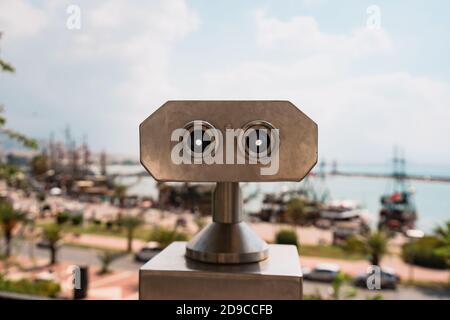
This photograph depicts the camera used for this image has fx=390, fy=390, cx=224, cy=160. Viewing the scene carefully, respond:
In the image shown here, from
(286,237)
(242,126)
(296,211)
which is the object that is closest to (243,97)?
(242,126)

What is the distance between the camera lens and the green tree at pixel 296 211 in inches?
222

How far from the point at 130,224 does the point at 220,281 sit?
5.65m

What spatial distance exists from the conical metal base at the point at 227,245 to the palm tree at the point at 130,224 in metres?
5.41

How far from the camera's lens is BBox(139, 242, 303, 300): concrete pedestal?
677 millimetres

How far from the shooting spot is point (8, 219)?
4398mm

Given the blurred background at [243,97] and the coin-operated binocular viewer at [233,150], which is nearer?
the coin-operated binocular viewer at [233,150]

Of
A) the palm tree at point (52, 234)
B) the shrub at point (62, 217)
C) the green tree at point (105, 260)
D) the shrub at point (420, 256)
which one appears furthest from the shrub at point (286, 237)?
the shrub at point (62, 217)

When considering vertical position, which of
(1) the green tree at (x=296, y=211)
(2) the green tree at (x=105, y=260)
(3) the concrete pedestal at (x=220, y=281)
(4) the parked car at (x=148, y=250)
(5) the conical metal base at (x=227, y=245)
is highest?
(5) the conical metal base at (x=227, y=245)

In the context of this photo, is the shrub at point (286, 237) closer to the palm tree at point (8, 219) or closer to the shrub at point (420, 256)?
the shrub at point (420, 256)

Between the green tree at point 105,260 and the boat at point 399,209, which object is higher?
the boat at point 399,209

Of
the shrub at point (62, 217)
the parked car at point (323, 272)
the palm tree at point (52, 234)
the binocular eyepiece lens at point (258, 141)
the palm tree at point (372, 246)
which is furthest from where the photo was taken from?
the shrub at point (62, 217)

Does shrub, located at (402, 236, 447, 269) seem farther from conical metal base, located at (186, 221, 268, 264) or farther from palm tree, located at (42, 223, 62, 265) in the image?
conical metal base, located at (186, 221, 268, 264)

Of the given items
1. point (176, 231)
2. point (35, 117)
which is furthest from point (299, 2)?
point (176, 231)

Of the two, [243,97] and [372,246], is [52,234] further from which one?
[243,97]
